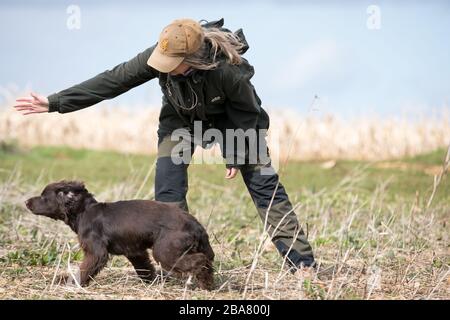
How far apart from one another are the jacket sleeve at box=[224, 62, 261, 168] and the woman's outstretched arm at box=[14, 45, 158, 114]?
2.05ft

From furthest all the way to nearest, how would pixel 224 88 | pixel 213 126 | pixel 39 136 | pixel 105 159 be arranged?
pixel 39 136, pixel 105 159, pixel 213 126, pixel 224 88

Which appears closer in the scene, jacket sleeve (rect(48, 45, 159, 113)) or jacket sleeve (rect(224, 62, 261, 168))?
jacket sleeve (rect(224, 62, 261, 168))

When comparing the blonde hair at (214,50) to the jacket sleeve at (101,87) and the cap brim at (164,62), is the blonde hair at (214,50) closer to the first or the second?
the cap brim at (164,62)

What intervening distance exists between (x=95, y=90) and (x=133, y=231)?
1.21 meters

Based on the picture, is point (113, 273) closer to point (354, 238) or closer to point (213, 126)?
point (213, 126)

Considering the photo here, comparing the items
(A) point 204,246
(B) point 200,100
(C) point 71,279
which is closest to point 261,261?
(A) point 204,246

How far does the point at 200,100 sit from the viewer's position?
19.3ft

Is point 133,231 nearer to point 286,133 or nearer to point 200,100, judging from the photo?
point 200,100

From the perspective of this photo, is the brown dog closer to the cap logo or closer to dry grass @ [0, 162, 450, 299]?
dry grass @ [0, 162, 450, 299]

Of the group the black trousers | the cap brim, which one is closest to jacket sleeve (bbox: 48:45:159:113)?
the cap brim

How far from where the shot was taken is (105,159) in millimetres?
16734

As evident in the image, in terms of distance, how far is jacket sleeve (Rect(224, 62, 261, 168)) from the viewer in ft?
19.1
